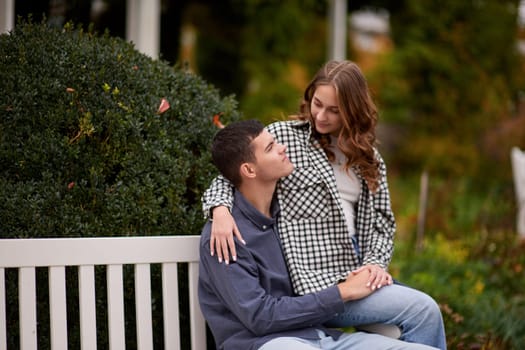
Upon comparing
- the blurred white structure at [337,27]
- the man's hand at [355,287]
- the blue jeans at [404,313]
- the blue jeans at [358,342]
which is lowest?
the blue jeans at [358,342]

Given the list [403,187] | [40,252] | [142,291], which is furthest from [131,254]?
[403,187]

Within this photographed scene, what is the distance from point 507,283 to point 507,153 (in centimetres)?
523

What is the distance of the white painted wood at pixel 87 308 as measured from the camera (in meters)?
2.44

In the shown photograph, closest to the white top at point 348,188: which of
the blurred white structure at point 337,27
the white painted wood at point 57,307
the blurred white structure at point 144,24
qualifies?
the white painted wood at point 57,307

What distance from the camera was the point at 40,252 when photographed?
236cm

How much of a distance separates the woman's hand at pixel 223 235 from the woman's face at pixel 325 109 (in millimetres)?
586

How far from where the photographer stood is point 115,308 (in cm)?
250

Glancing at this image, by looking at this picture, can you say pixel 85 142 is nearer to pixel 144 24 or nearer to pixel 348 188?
pixel 348 188

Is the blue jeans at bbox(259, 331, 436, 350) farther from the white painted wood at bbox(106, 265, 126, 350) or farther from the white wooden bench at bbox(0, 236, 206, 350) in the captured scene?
the white painted wood at bbox(106, 265, 126, 350)

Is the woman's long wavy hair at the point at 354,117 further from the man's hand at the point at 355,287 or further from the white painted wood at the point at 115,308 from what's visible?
the white painted wood at the point at 115,308

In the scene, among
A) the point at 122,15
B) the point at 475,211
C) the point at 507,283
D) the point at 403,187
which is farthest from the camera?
the point at 403,187

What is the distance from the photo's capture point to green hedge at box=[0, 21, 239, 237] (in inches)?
100

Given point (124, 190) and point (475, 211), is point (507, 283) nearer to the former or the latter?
point (475, 211)

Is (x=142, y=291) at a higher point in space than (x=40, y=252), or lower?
lower
